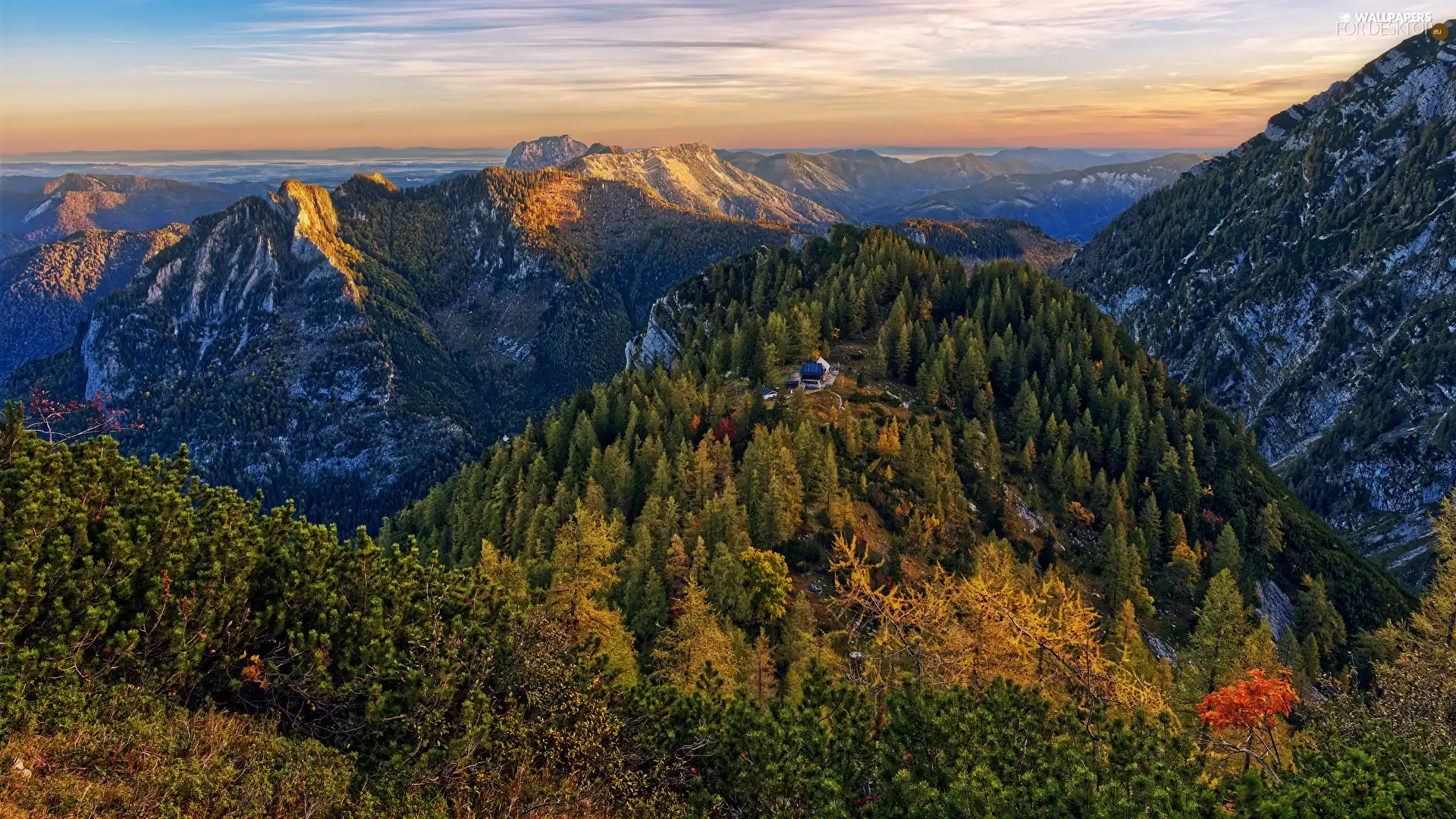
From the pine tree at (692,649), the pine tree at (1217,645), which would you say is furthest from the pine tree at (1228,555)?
the pine tree at (692,649)

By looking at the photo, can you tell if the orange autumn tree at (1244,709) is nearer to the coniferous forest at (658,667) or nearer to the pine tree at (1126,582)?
the coniferous forest at (658,667)

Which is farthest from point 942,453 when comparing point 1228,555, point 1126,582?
point 1228,555

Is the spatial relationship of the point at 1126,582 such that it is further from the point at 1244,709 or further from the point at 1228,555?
the point at 1244,709

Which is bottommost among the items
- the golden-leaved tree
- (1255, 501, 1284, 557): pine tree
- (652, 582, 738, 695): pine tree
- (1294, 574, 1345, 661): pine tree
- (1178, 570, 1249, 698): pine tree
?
(1294, 574, 1345, 661): pine tree

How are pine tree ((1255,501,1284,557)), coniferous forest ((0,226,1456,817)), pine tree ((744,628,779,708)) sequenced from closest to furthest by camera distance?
coniferous forest ((0,226,1456,817)), pine tree ((744,628,779,708)), pine tree ((1255,501,1284,557))

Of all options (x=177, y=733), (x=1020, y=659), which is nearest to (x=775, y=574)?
(x=1020, y=659)

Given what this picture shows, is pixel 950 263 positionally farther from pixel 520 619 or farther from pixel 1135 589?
pixel 520 619

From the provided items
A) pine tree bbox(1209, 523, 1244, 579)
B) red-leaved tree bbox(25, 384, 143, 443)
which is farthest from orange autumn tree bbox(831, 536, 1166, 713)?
pine tree bbox(1209, 523, 1244, 579)

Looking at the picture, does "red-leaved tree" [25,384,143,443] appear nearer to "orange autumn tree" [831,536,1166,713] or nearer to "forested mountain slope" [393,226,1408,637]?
"orange autumn tree" [831,536,1166,713]
